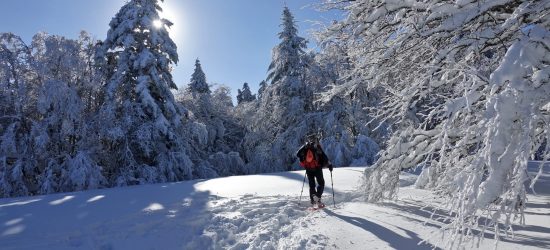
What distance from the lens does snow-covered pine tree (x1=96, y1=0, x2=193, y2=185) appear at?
17.4 meters

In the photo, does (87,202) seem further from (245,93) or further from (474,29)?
(245,93)

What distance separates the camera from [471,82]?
12.5ft

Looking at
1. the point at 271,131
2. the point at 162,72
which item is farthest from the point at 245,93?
the point at 162,72

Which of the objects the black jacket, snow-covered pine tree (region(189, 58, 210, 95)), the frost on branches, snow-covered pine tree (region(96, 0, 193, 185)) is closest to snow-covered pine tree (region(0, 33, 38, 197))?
snow-covered pine tree (region(96, 0, 193, 185))

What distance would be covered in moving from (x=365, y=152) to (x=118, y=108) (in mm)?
12607

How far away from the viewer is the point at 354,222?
20.1 ft

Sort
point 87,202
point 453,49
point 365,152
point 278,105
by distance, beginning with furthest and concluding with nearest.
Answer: point 278,105 → point 365,152 → point 87,202 → point 453,49

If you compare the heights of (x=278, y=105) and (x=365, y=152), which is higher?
(x=278, y=105)

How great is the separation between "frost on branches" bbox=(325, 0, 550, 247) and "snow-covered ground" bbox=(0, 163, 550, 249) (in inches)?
33.2

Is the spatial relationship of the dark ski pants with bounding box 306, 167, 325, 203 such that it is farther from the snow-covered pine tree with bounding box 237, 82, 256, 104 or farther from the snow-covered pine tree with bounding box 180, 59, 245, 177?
the snow-covered pine tree with bounding box 237, 82, 256, 104

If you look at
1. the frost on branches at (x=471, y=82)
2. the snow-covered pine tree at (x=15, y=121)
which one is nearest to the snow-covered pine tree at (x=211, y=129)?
the snow-covered pine tree at (x=15, y=121)

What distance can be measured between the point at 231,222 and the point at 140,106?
12746mm

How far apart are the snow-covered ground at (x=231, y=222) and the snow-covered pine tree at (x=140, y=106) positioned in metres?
8.14

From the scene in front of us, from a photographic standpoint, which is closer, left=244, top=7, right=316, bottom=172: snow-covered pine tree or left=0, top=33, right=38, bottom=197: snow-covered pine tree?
left=0, top=33, right=38, bottom=197: snow-covered pine tree
